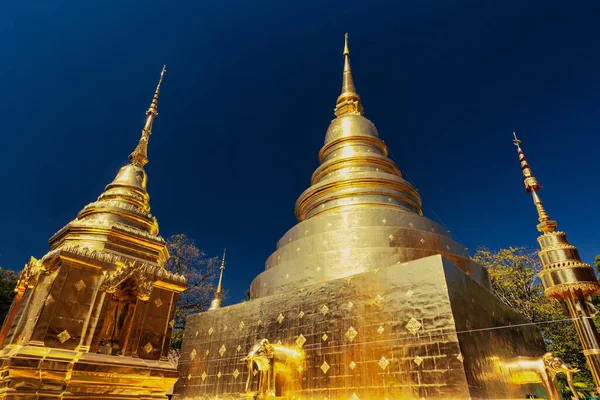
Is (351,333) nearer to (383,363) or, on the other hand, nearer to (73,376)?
(383,363)

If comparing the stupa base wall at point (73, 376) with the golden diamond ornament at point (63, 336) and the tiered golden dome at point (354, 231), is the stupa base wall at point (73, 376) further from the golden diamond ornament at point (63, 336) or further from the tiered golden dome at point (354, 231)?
the tiered golden dome at point (354, 231)

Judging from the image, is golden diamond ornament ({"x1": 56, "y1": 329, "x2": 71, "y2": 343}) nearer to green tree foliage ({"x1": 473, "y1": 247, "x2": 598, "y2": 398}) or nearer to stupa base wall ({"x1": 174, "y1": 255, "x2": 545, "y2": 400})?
stupa base wall ({"x1": 174, "y1": 255, "x2": 545, "y2": 400})

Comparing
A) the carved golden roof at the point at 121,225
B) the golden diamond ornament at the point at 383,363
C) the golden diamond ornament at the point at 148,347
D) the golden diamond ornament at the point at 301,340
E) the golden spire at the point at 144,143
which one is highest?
the golden spire at the point at 144,143

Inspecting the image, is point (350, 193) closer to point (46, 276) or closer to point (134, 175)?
point (134, 175)

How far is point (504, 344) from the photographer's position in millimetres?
7043

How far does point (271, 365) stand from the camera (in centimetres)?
686

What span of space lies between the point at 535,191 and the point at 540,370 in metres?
5.99

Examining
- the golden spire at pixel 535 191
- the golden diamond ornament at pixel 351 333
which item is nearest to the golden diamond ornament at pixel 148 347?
the golden diamond ornament at pixel 351 333

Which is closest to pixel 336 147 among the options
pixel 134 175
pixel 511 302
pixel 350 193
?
pixel 350 193

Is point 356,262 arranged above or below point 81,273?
above

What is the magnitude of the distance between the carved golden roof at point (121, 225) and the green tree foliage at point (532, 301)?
17.5 meters

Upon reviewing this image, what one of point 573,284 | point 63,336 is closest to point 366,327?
point 63,336

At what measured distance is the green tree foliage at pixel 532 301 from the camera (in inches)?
728

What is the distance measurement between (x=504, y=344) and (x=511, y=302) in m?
16.6
